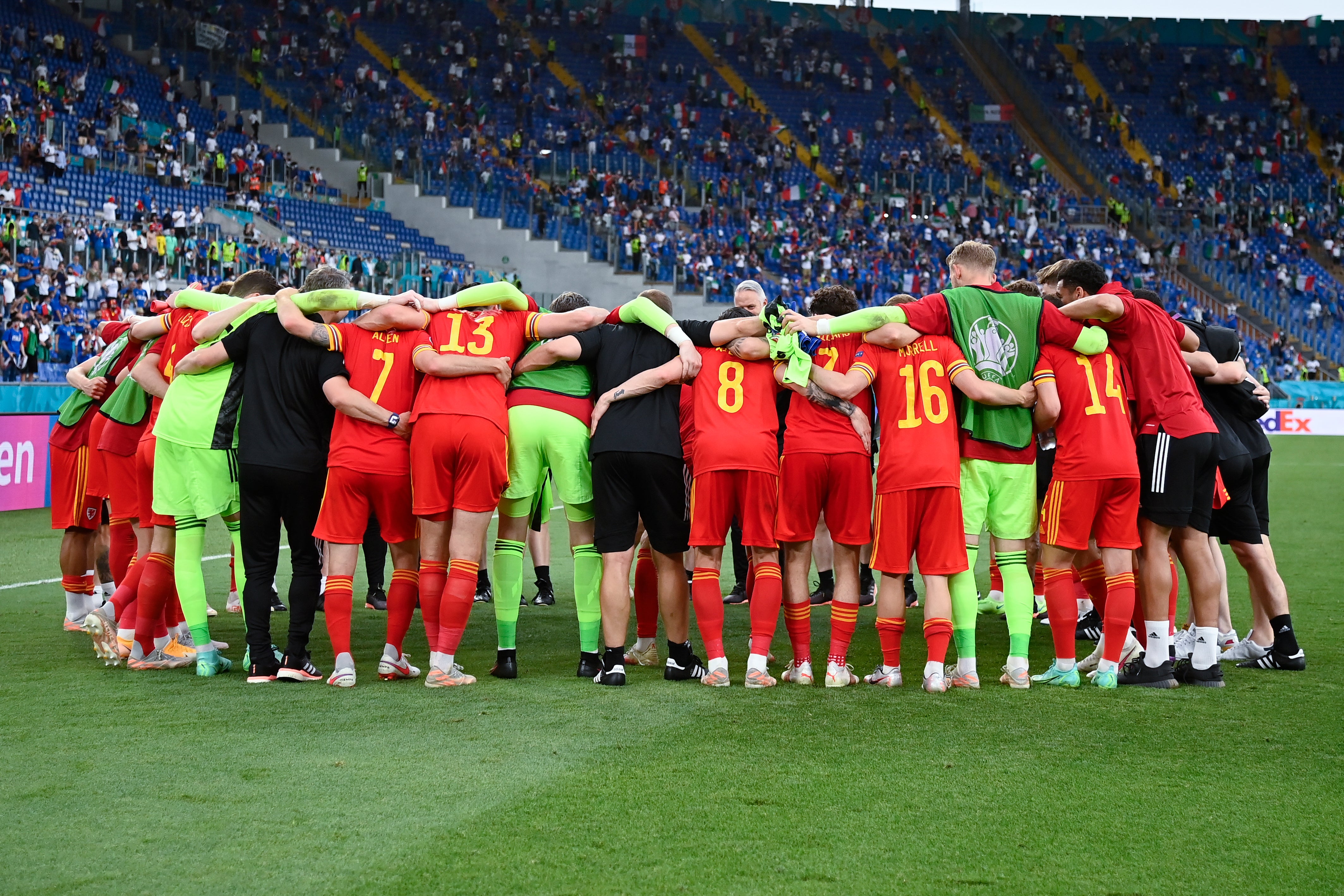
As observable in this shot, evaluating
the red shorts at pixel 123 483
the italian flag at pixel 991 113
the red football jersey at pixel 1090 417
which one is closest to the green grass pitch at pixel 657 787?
the red shorts at pixel 123 483

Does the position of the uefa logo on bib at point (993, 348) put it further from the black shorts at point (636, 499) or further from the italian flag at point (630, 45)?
the italian flag at point (630, 45)

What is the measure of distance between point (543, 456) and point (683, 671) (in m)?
1.38

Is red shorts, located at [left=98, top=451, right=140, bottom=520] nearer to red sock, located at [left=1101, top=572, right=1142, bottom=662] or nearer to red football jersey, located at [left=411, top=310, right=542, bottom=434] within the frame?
red football jersey, located at [left=411, top=310, right=542, bottom=434]

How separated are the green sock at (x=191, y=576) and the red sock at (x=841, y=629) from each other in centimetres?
336

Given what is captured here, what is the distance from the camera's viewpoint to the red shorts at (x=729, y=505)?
21.4ft

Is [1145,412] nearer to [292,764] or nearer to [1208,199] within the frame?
[292,764]

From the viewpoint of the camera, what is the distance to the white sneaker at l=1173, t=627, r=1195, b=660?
723cm

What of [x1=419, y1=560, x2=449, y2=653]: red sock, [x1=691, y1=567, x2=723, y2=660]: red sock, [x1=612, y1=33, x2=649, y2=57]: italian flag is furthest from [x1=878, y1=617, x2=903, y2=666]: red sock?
[x1=612, y1=33, x2=649, y2=57]: italian flag

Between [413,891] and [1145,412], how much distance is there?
4.66m

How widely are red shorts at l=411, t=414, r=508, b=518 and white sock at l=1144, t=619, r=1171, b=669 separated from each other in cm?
348

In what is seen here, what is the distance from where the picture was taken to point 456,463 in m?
6.48

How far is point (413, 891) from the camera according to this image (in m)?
3.64

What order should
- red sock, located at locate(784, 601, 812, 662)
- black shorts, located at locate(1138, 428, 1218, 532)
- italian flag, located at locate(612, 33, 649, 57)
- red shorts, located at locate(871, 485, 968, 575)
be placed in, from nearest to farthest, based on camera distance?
red shorts, located at locate(871, 485, 968, 575), black shorts, located at locate(1138, 428, 1218, 532), red sock, located at locate(784, 601, 812, 662), italian flag, located at locate(612, 33, 649, 57)

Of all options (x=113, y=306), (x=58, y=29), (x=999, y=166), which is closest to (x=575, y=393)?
(x=113, y=306)
